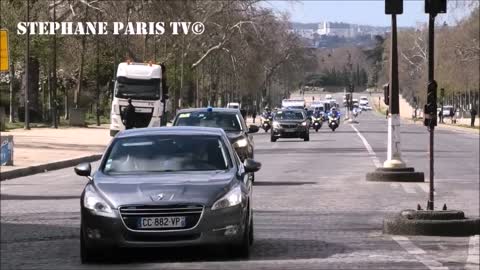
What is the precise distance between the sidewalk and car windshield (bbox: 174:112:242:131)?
16.9 ft

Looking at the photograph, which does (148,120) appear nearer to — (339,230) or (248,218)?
(339,230)

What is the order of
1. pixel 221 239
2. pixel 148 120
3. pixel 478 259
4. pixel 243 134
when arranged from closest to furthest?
pixel 221 239, pixel 478 259, pixel 243 134, pixel 148 120

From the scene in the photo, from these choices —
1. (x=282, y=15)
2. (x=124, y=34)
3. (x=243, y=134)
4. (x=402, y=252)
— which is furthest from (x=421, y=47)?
(x=402, y=252)

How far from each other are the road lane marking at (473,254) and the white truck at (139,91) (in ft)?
109

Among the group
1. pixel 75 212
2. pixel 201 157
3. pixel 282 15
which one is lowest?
pixel 75 212

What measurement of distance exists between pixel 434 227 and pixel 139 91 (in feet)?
111

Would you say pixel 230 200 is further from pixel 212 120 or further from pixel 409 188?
pixel 212 120

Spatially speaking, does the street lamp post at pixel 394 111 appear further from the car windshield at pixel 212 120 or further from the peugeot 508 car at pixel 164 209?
the peugeot 508 car at pixel 164 209

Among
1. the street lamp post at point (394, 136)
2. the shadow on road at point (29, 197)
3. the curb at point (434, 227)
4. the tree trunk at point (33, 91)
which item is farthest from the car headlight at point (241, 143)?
the tree trunk at point (33, 91)

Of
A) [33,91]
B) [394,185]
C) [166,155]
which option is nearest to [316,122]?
[33,91]

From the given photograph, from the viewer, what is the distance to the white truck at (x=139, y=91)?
152 feet

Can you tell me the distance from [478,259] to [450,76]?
97850 millimetres

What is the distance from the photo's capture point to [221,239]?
428 inches

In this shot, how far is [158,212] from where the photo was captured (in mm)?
10695
